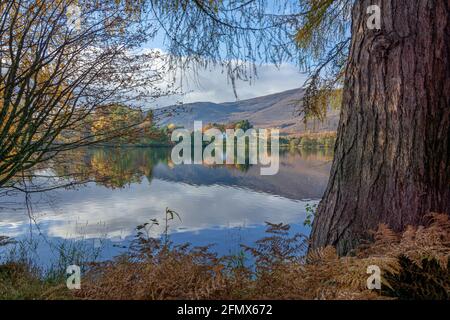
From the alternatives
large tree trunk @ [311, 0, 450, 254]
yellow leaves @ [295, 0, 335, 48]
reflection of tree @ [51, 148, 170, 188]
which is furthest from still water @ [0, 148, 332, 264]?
large tree trunk @ [311, 0, 450, 254]

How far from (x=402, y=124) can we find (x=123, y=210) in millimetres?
11433

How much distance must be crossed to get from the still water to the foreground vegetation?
6.12 feet

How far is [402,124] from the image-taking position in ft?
5.96

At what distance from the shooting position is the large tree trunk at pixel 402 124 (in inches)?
70.9

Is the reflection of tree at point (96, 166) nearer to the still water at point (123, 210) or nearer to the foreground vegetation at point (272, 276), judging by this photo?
the still water at point (123, 210)

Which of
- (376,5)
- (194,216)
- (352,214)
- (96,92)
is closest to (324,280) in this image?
(352,214)

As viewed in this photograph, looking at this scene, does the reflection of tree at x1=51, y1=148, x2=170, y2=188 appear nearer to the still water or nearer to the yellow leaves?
the still water

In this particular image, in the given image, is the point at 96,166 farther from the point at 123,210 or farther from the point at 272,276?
the point at 123,210

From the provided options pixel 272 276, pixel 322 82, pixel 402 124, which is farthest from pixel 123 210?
pixel 272 276

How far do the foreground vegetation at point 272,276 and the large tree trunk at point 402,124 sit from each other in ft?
1.06

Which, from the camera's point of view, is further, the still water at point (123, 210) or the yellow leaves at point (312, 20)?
the still water at point (123, 210)

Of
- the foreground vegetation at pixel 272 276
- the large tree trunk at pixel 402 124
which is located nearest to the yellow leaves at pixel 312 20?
the large tree trunk at pixel 402 124

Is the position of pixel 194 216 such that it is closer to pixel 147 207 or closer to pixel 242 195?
pixel 147 207

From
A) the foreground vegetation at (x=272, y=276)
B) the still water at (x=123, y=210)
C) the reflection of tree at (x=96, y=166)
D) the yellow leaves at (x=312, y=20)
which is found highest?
the yellow leaves at (x=312, y=20)
